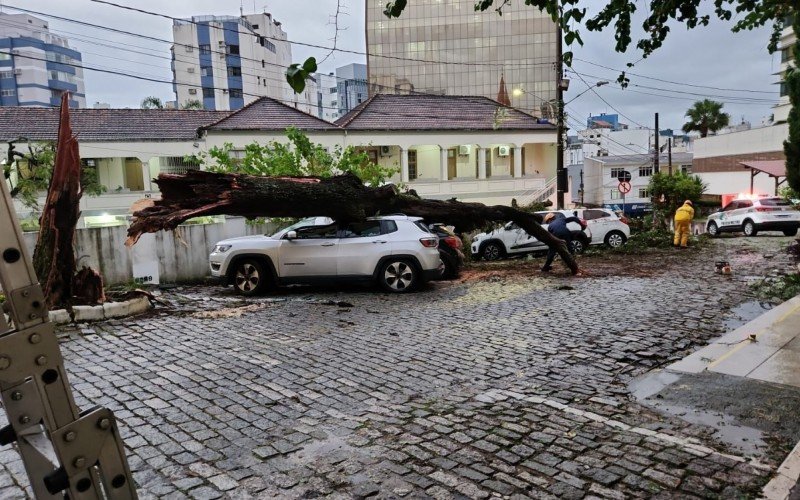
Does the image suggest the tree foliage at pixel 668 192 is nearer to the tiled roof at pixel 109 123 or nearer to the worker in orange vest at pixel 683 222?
the worker in orange vest at pixel 683 222

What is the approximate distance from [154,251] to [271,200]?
409 cm

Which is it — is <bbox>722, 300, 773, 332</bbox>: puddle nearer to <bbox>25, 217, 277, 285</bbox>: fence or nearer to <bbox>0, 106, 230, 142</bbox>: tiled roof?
<bbox>25, 217, 277, 285</bbox>: fence

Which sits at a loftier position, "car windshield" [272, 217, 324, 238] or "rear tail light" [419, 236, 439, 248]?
"car windshield" [272, 217, 324, 238]

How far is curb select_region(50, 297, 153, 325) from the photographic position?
28.2 ft

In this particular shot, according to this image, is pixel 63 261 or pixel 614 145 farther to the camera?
pixel 614 145

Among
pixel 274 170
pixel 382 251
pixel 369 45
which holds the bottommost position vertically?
pixel 382 251

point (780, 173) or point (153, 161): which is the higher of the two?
point (153, 161)

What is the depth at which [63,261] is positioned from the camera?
29.7 ft

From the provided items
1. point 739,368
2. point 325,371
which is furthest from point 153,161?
point 739,368

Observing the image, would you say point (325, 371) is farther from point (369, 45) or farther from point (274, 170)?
point (369, 45)

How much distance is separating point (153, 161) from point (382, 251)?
72.2ft

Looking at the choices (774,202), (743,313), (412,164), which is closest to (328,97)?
(412,164)

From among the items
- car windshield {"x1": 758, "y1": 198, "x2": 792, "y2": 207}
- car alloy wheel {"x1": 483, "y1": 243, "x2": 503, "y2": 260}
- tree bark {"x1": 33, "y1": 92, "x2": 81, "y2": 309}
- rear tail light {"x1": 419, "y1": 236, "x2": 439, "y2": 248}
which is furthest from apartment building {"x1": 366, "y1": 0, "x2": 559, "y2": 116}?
tree bark {"x1": 33, "y1": 92, "x2": 81, "y2": 309}

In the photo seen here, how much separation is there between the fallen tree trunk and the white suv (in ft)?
1.68
